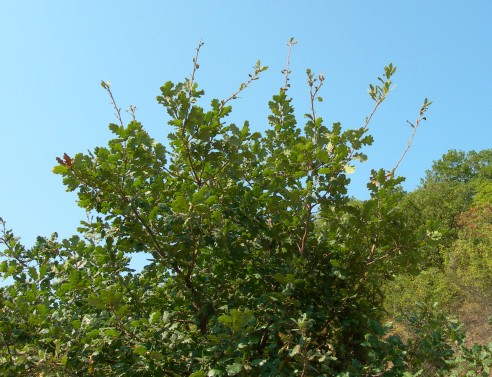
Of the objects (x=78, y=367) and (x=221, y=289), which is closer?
(x=78, y=367)

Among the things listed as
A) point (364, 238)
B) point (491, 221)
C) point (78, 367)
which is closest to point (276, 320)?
point (364, 238)

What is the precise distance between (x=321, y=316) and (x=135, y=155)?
1831 mm

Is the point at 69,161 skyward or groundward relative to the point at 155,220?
skyward

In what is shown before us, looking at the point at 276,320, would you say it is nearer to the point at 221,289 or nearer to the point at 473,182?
the point at 221,289

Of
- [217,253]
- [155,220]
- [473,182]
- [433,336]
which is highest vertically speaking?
[473,182]

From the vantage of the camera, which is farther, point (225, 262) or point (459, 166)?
point (459, 166)

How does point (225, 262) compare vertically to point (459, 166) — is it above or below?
below

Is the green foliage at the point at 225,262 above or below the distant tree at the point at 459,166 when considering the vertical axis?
below

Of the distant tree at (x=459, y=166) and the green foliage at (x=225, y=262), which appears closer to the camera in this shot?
the green foliage at (x=225, y=262)

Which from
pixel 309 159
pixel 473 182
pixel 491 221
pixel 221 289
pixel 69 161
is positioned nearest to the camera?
pixel 69 161

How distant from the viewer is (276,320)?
345 centimetres

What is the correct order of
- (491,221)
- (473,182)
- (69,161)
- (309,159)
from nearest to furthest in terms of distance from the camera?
(69,161)
(309,159)
(491,221)
(473,182)

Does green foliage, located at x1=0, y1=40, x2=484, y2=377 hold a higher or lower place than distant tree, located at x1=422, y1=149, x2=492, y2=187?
lower

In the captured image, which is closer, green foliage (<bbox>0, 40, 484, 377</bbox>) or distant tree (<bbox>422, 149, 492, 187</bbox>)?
green foliage (<bbox>0, 40, 484, 377</bbox>)
